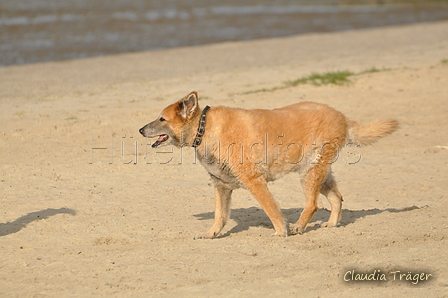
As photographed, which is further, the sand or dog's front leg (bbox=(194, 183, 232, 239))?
dog's front leg (bbox=(194, 183, 232, 239))

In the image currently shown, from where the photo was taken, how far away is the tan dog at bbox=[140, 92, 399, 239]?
7.20 m

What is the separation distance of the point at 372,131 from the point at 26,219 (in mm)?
4672

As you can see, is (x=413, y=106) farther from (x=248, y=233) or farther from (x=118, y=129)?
(x=248, y=233)

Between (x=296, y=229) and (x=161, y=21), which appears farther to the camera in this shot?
(x=161, y=21)

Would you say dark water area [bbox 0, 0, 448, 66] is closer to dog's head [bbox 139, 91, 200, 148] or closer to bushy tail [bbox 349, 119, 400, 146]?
dog's head [bbox 139, 91, 200, 148]

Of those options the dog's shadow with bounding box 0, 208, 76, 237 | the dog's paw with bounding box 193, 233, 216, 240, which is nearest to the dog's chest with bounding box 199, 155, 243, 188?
the dog's paw with bounding box 193, 233, 216, 240

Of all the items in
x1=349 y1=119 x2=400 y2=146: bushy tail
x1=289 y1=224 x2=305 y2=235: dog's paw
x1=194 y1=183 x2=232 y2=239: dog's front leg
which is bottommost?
x1=289 y1=224 x2=305 y2=235: dog's paw

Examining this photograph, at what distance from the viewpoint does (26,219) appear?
25.7 ft

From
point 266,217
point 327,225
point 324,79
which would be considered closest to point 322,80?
point 324,79

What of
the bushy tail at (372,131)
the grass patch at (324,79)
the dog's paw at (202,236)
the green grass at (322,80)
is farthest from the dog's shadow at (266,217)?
the grass patch at (324,79)

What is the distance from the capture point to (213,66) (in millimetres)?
19094

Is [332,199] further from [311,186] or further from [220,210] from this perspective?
[220,210]

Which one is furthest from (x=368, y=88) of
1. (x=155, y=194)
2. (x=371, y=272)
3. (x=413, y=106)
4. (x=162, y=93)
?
(x=371, y=272)

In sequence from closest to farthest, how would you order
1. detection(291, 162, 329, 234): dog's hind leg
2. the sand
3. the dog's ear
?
the sand, the dog's ear, detection(291, 162, 329, 234): dog's hind leg
